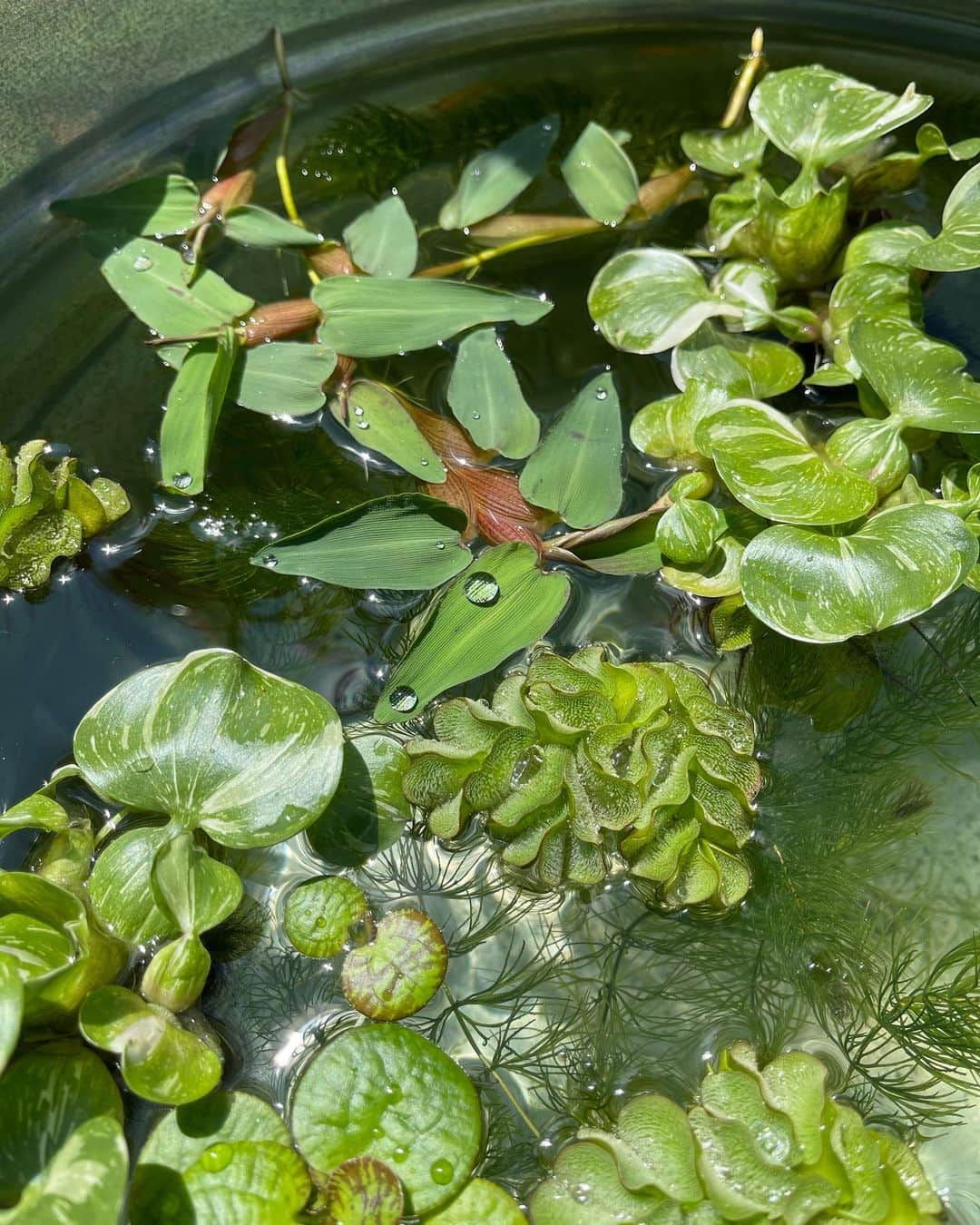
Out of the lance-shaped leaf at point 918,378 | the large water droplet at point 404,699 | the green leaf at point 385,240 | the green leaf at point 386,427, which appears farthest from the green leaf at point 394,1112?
the green leaf at point 385,240

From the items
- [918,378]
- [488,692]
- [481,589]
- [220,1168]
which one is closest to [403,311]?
[481,589]

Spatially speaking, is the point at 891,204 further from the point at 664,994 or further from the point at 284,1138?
the point at 284,1138

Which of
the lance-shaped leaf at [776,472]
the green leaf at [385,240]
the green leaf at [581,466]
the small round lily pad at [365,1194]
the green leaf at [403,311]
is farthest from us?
the green leaf at [385,240]

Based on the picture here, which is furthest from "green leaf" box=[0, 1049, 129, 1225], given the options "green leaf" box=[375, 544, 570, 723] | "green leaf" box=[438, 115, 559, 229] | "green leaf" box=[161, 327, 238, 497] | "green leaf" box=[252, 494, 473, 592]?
"green leaf" box=[438, 115, 559, 229]

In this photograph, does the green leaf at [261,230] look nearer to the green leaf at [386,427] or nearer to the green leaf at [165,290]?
the green leaf at [165,290]

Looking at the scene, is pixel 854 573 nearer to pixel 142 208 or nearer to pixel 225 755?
pixel 225 755

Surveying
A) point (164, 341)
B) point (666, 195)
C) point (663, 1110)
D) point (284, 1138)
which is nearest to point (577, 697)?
point (663, 1110)
